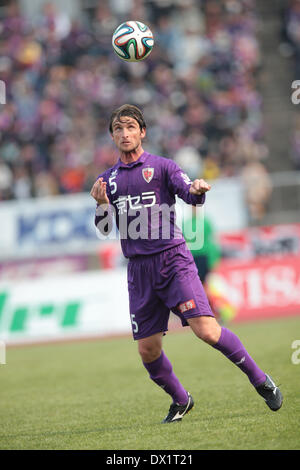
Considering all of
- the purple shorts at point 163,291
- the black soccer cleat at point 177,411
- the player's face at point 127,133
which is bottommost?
the black soccer cleat at point 177,411

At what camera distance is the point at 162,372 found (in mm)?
6531

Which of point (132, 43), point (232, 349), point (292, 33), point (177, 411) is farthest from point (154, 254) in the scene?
point (292, 33)

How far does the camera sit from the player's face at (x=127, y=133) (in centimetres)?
635

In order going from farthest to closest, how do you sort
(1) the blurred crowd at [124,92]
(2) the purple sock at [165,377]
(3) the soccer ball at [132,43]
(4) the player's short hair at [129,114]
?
(1) the blurred crowd at [124,92] < (3) the soccer ball at [132,43] < (2) the purple sock at [165,377] < (4) the player's short hair at [129,114]

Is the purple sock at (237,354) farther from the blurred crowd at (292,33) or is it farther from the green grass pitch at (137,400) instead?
the blurred crowd at (292,33)

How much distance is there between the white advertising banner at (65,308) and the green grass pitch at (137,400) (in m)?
1.18

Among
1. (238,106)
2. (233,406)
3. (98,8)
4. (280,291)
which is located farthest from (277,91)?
(233,406)

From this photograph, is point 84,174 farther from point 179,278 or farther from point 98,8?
point 179,278

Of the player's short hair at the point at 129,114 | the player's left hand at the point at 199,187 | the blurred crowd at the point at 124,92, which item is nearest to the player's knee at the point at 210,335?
the player's left hand at the point at 199,187

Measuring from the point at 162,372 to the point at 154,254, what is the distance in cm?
98

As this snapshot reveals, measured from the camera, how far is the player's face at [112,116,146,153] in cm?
635

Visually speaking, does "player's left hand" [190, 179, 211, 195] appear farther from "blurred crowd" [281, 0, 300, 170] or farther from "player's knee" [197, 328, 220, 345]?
"blurred crowd" [281, 0, 300, 170]

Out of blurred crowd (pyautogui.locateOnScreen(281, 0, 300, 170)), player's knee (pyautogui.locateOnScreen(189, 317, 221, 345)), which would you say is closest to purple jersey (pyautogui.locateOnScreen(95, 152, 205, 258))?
player's knee (pyautogui.locateOnScreen(189, 317, 221, 345))

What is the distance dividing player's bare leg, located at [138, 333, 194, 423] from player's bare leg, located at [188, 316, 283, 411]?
14.8 inches
